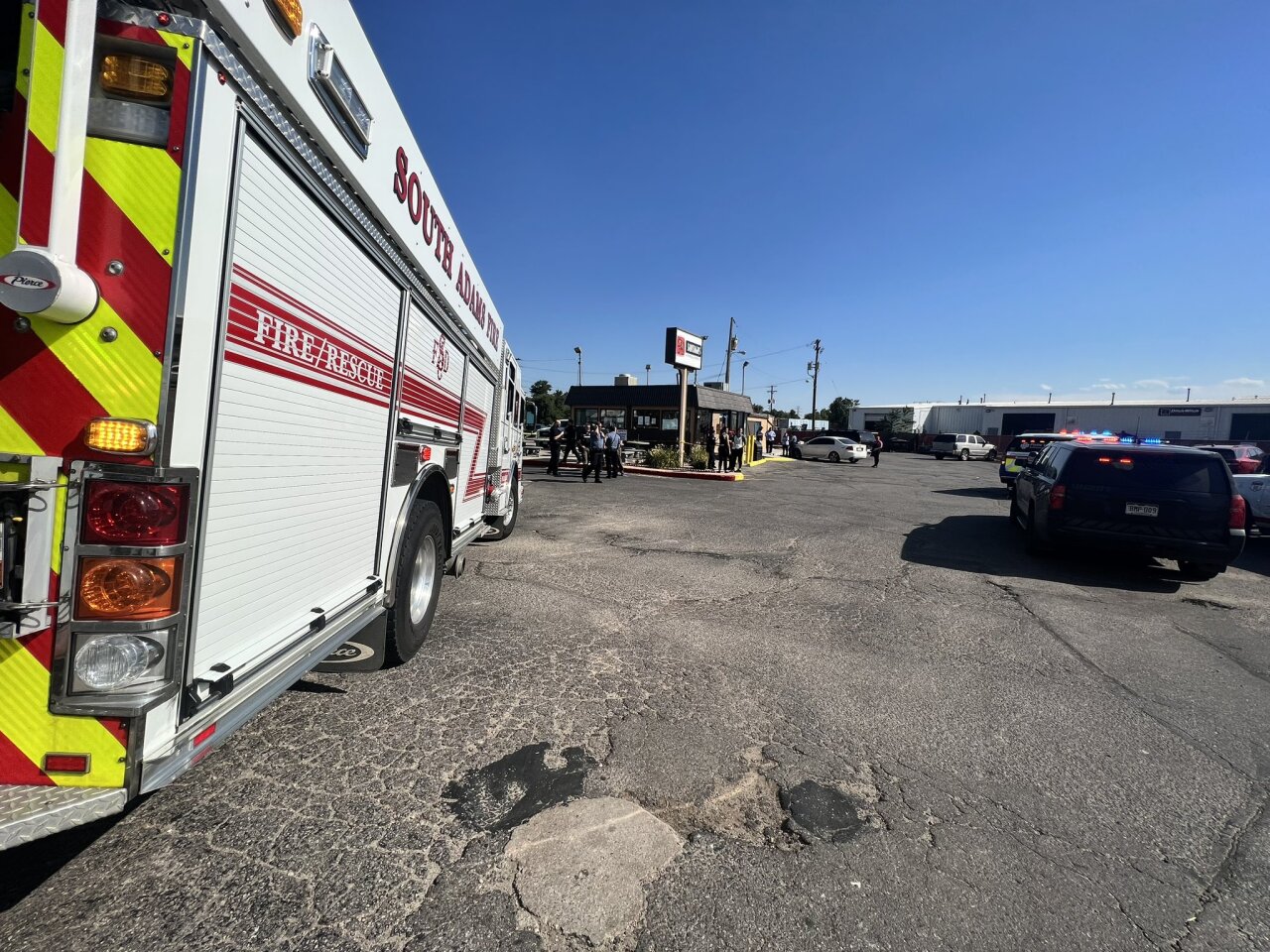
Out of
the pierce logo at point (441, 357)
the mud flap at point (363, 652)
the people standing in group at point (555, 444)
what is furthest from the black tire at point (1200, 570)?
the people standing in group at point (555, 444)

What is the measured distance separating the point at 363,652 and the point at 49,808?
1707 mm

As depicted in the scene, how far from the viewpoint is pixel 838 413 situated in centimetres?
9588

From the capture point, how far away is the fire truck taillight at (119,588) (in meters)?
1.70

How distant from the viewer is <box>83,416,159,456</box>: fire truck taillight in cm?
167

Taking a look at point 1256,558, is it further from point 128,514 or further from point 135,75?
point 135,75

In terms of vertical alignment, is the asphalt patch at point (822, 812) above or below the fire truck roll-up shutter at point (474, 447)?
below

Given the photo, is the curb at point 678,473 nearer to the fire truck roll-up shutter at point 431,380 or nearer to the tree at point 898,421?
the fire truck roll-up shutter at point 431,380

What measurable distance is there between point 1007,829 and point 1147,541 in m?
6.33

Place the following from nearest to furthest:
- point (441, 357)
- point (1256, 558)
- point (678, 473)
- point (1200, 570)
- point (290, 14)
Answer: point (290, 14) < point (441, 357) < point (1200, 570) < point (1256, 558) < point (678, 473)

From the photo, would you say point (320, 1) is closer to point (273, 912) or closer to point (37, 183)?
point (37, 183)

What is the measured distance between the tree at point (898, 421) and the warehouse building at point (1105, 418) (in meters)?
0.57

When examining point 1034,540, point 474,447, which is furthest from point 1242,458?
point 474,447

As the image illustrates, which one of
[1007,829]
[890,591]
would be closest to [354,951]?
[1007,829]

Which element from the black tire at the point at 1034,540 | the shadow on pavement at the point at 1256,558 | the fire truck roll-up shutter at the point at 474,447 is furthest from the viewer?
the shadow on pavement at the point at 1256,558
